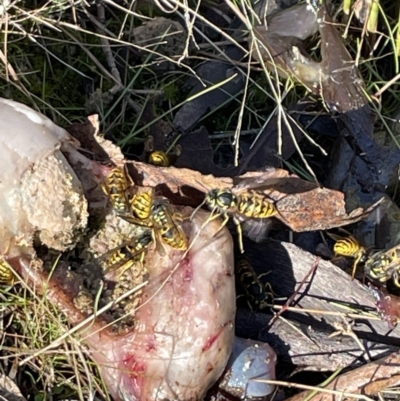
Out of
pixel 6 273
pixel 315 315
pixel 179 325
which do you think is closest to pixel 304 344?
pixel 315 315

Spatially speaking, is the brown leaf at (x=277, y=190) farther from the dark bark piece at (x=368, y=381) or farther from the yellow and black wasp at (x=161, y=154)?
the dark bark piece at (x=368, y=381)

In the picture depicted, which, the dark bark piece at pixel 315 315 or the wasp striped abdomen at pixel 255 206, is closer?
the wasp striped abdomen at pixel 255 206

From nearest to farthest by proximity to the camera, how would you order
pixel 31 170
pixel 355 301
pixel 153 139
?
pixel 31 170
pixel 355 301
pixel 153 139

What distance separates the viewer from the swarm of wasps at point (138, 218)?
3.23m

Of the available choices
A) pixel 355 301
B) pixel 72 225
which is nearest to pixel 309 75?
pixel 355 301

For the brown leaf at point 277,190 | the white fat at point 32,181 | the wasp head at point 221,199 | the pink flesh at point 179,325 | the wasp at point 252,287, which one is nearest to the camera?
the white fat at point 32,181

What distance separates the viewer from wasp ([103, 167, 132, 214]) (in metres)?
3.29

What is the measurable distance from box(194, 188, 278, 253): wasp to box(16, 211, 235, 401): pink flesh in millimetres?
74

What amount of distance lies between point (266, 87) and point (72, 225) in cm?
143

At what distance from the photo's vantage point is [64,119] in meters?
3.92

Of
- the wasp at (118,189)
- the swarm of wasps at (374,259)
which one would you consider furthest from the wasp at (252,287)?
the wasp at (118,189)

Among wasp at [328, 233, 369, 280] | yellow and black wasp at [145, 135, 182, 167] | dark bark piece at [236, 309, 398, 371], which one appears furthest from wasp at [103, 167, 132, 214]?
wasp at [328, 233, 369, 280]

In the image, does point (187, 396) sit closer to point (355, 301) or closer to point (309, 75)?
point (355, 301)

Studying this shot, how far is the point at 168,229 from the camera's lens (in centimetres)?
321
